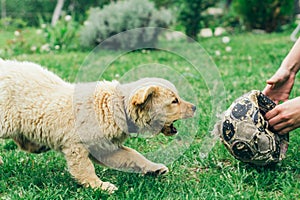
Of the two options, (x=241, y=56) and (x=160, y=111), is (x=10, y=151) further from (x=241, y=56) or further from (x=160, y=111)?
(x=241, y=56)

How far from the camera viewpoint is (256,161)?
304 cm

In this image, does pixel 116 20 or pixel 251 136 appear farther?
pixel 116 20

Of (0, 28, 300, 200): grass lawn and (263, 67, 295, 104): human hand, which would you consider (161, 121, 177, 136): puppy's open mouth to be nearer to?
(0, 28, 300, 200): grass lawn

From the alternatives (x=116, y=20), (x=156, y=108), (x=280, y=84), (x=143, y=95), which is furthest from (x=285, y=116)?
(x=116, y=20)

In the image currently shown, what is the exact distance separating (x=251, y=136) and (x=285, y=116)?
25 cm

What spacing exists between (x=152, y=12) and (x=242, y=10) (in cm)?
390

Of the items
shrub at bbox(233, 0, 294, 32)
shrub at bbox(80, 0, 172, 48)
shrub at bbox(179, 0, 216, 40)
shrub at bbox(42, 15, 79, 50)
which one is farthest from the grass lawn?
shrub at bbox(233, 0, 294, 32)

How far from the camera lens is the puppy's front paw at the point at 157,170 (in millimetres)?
3138

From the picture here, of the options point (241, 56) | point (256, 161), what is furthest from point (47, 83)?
point (241, 56)

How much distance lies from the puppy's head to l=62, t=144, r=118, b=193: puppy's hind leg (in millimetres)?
399

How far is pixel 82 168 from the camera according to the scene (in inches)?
115

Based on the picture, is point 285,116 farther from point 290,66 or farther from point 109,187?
point 109,187

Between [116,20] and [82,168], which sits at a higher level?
[82,168]

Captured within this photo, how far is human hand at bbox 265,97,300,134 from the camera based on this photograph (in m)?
2.86
